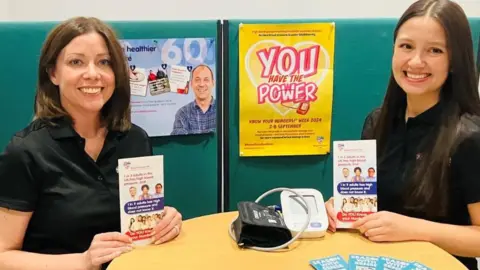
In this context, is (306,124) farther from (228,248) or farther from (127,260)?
(127,260)

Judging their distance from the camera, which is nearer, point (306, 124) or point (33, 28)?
point (33, 28)

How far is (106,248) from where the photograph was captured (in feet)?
4.87

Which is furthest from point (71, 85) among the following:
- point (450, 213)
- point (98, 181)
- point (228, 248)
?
point (450, 213)

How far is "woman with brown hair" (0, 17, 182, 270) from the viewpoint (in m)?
1.53

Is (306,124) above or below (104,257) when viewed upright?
above

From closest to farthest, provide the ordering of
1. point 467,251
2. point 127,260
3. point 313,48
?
point 127,260 → point 467,251 → point 313,48

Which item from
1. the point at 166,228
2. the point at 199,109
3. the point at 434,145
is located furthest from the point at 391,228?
the point at 199,109

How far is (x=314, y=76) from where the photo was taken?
6.99ft

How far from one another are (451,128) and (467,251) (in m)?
0.37

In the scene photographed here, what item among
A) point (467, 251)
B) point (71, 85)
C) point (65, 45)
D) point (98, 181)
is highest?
point (65, 45)

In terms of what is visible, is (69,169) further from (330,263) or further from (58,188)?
(330,263)

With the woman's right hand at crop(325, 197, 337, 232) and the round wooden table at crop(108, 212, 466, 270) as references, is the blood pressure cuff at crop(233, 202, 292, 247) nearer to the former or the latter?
the round wooden table at crop(108, 212, 466, 270)

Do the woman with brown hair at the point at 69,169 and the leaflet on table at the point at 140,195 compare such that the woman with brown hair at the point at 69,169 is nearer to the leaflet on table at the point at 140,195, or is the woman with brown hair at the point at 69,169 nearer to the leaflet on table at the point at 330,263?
the leaflet on table at the point at 140,195

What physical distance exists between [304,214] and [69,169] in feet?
2.41
